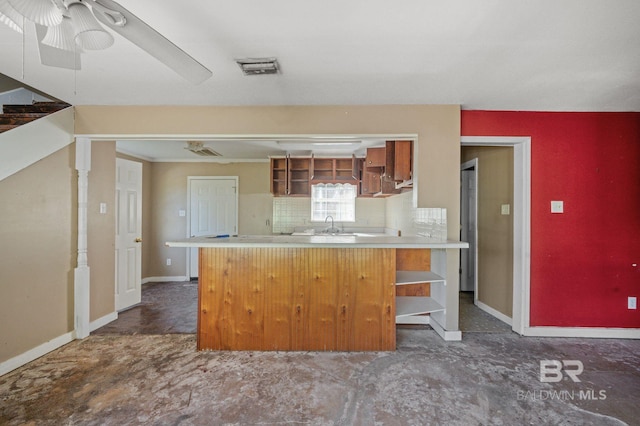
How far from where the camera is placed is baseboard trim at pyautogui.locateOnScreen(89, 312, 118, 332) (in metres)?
3.26

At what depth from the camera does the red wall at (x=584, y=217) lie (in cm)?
317

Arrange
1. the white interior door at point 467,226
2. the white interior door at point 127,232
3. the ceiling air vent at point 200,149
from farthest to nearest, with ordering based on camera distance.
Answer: the white interior door at point 467,226 < the ceiling air vent at point 200,149 < the white interior door at point 127,232

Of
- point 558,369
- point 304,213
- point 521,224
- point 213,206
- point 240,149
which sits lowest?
point 558,369

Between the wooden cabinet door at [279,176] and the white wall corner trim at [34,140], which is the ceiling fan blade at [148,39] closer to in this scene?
the white wall corner trim at [34,140]

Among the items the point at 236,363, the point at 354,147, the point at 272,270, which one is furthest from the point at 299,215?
the point at 236,363

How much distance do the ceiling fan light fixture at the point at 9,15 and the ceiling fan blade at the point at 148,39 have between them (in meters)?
0.34

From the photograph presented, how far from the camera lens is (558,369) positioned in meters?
2.50

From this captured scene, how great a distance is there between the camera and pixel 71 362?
8.48 feet

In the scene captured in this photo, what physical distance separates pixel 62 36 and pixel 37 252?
2068 millimetres

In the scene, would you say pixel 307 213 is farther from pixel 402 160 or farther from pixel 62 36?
pixel 62 36

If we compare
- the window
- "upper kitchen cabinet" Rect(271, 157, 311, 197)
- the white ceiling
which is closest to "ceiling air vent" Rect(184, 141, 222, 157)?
"upper kitchen cabinet" Rect(271, 157, 311, 197)

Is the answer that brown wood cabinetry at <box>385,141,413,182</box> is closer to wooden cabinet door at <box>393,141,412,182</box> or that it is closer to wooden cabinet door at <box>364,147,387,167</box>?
wooden cabinet door at <box>393,141,412,182</box>

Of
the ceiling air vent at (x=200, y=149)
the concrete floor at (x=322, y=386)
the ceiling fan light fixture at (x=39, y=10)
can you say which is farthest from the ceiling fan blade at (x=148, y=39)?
the ceiling air vent at (x=200, y=149)

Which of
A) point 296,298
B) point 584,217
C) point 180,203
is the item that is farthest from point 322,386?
point 180,203
